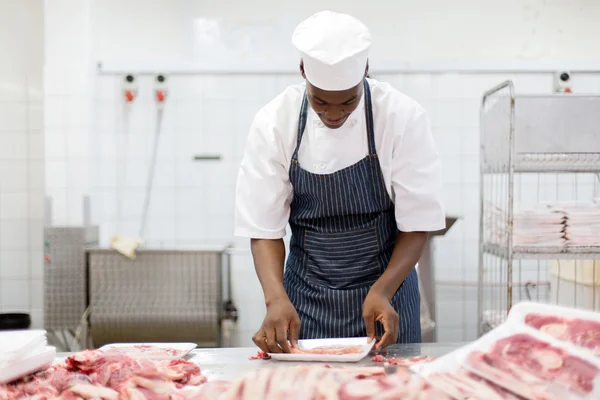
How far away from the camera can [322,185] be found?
77.5 inches

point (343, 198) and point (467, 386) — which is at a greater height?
point (343, 198)

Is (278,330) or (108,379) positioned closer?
(108,379)

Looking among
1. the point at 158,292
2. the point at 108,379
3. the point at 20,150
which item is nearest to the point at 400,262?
the point at 108,379

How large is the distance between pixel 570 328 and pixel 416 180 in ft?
2.39

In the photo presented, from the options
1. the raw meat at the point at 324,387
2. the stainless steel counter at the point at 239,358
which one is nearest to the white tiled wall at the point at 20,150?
the stainless steel counter at the point at 239,358

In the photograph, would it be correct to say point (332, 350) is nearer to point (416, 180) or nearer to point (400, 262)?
point (400, 262)

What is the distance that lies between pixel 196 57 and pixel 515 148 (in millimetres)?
2352

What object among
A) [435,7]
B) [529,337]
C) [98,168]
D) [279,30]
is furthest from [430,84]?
[529,337]

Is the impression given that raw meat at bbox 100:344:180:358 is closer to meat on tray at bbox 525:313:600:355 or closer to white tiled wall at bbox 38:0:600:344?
meat on tray at bbox 525:313:600:355

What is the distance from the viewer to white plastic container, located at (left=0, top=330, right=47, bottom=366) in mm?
1394

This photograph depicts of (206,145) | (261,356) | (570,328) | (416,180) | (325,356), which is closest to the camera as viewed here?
(570,328)

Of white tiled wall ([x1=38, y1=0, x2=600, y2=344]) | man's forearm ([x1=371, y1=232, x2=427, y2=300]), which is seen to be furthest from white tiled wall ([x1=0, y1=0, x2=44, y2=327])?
man's forearm ([x1=371, y1=232, x2=427, y2=300])

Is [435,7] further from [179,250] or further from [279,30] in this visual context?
[179,250]

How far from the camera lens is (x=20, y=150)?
13.5ft
